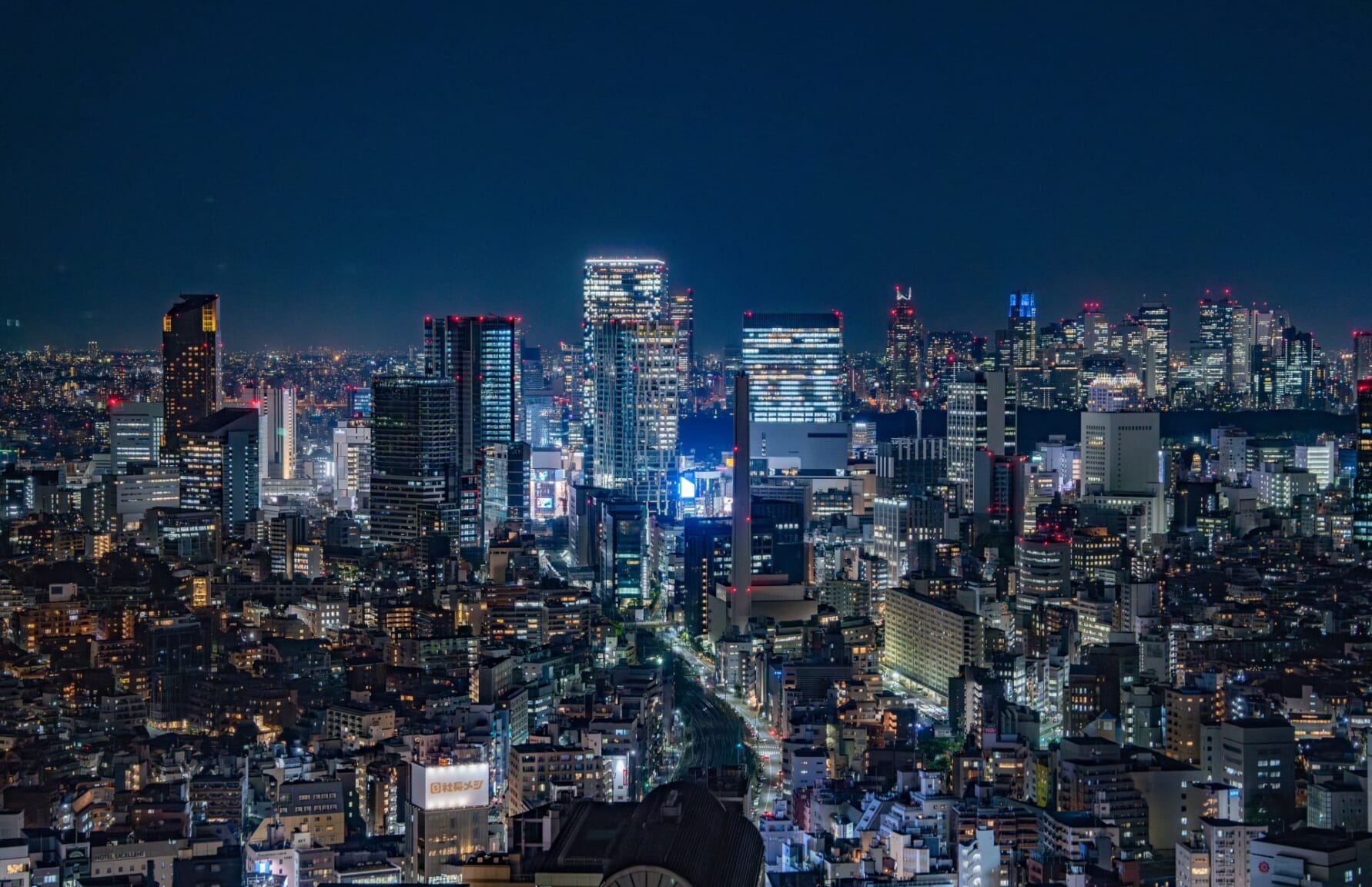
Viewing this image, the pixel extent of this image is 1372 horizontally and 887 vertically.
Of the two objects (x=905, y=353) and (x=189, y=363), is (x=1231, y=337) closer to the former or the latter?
(x=905, y=353)

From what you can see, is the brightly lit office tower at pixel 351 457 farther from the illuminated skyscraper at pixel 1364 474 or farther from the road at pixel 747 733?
the illuminated skyscraper at pixel 1364 474

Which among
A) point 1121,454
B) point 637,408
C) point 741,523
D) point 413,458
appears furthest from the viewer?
point 637,408

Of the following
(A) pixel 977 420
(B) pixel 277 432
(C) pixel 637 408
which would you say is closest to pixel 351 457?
(B) pixel 277 432

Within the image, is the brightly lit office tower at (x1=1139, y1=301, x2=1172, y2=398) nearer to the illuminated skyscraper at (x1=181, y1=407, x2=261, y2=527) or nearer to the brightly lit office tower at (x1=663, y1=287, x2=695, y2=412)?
the brightly lit office tower at (x1=663, y1=287, x2=695, y2=412)

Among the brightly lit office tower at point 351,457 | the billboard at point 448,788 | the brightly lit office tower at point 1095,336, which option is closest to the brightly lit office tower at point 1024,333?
the brightly lit office tower at point 1095,336

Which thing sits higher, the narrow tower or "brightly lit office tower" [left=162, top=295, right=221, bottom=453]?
"brightly lit office tower" [left=162, top=295, right=221, bottom=453]

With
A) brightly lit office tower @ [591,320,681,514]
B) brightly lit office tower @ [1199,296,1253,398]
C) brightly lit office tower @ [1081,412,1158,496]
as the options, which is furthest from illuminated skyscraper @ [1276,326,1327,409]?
brightly lit office tower @ [591,320,681,514]

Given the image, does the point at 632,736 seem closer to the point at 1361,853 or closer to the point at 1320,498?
the point at 1361,853
